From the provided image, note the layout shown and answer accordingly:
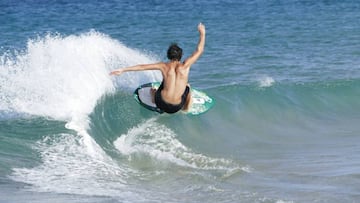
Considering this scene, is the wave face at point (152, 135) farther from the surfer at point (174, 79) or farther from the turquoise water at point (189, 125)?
the surfer at point (174, 79)

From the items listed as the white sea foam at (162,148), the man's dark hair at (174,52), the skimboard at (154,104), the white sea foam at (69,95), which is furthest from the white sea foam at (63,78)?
the man's dark hair at (174,52)

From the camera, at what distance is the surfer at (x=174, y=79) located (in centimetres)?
1152

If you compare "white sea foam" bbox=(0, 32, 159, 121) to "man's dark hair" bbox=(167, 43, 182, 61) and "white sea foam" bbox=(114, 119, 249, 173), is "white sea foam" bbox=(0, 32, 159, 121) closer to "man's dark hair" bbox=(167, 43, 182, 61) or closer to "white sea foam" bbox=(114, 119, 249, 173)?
"white sea foam" bbox=(114, 119, 249, 173)

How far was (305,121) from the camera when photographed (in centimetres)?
1617

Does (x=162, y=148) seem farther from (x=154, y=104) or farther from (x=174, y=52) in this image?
(x=174, y=52)

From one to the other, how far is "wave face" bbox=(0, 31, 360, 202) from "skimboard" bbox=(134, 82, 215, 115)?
2.36 ft

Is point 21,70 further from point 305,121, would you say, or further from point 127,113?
point 305,121

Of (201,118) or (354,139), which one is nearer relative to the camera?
(354,139)

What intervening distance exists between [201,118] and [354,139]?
3.32m

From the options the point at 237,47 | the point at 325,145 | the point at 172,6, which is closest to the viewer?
the point at 325,145

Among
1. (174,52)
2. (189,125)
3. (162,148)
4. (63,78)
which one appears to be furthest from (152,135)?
(174,52)

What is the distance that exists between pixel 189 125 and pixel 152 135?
1326mm

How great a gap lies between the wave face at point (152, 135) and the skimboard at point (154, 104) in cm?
72

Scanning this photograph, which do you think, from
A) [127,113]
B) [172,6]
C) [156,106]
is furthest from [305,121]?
[172,6]
